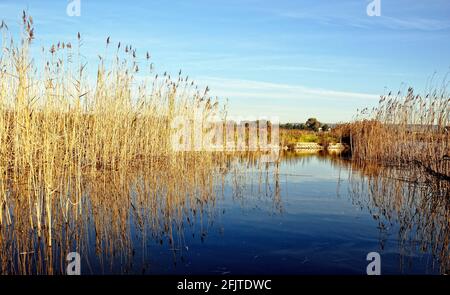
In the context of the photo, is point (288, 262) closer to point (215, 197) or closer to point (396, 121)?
point (215, 197)


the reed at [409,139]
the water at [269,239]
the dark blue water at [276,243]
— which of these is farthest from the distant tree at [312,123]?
the dark blue water at [276,243]

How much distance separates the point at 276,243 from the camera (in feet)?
10.7

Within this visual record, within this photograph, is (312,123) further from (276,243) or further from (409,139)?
(276,243)

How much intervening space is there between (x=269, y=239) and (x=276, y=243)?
4.9 inches

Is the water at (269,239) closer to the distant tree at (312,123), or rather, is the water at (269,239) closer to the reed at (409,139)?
the reed at (409,139)

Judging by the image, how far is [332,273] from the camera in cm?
263

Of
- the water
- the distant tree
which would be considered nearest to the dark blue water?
the water

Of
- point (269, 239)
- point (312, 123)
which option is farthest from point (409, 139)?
point (312, 123)

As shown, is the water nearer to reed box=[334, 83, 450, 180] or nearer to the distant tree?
reed box=[334, 83, 450, 180]

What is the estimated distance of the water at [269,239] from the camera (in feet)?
8.95
